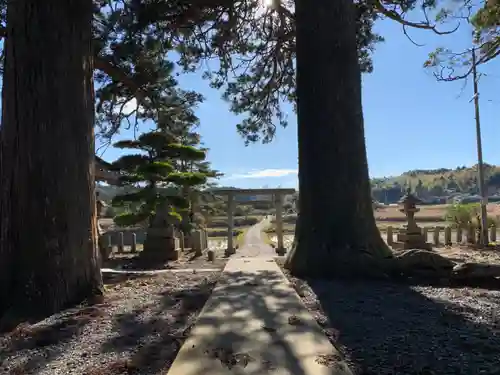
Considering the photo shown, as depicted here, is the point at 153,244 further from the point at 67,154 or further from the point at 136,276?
the point at 67,154

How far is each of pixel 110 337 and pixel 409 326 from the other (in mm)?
2425

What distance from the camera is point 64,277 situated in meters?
4.30

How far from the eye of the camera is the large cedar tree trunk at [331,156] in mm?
5582

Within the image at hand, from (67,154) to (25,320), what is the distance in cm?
173

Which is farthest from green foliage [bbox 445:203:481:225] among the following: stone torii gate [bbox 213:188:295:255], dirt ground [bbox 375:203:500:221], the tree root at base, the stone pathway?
the tree root at base

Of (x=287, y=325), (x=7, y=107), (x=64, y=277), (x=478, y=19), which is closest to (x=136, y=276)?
(x=64, y=277)

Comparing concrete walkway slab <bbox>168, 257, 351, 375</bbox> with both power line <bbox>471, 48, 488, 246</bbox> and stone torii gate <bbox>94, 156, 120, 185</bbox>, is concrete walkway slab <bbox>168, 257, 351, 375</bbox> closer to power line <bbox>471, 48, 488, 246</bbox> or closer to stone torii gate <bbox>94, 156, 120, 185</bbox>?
stone torii gate <bbox>94, 156, 120, 185</bbox>

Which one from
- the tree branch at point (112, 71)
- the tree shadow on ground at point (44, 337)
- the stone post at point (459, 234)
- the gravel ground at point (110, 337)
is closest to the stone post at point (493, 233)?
the stone post at point (459, 234)

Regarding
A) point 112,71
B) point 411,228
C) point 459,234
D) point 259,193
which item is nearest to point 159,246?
point 259,193

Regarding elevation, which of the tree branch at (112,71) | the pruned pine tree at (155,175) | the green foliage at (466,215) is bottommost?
the green foliage at (466,215)

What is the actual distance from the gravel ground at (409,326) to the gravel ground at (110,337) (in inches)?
49.5

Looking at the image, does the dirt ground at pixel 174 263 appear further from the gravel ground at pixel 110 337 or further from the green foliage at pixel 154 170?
the gravel ground at pixel 110 337

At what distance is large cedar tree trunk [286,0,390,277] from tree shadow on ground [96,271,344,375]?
3.75 feet

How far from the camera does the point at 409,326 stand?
3320mm
